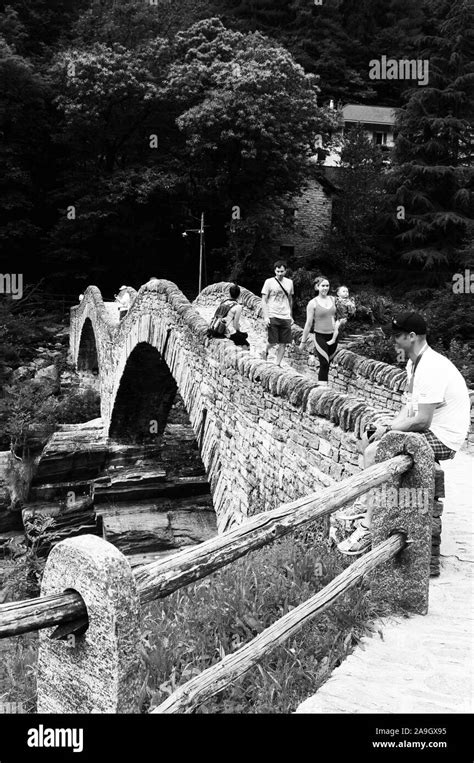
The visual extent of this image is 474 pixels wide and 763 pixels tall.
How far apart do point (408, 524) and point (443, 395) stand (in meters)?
0.87

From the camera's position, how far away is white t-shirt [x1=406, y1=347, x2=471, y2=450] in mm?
4098

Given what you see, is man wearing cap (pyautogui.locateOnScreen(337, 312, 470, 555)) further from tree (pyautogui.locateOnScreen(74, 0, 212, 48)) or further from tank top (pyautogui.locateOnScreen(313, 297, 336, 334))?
tree (pyautogui.locateOnScreen(74, 0, 212, 48))

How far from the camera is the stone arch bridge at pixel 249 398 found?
211 inches

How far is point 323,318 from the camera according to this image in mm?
8344

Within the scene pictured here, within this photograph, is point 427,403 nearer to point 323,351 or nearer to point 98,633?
point 98,633

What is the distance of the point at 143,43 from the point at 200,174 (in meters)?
6.73

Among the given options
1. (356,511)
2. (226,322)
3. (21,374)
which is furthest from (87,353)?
(356,511)

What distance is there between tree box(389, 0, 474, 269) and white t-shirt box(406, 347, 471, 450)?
22.1 meters

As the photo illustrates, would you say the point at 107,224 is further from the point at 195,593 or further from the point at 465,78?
the point at 195,593


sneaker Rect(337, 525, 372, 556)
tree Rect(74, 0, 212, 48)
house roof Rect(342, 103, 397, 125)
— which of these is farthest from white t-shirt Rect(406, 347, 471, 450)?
house roof Rect(342, 103, 397, 125)

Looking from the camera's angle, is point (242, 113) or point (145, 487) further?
point (242, 113)

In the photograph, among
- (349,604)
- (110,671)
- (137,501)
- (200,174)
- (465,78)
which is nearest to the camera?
(110,671)

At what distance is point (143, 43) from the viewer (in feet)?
96.9
